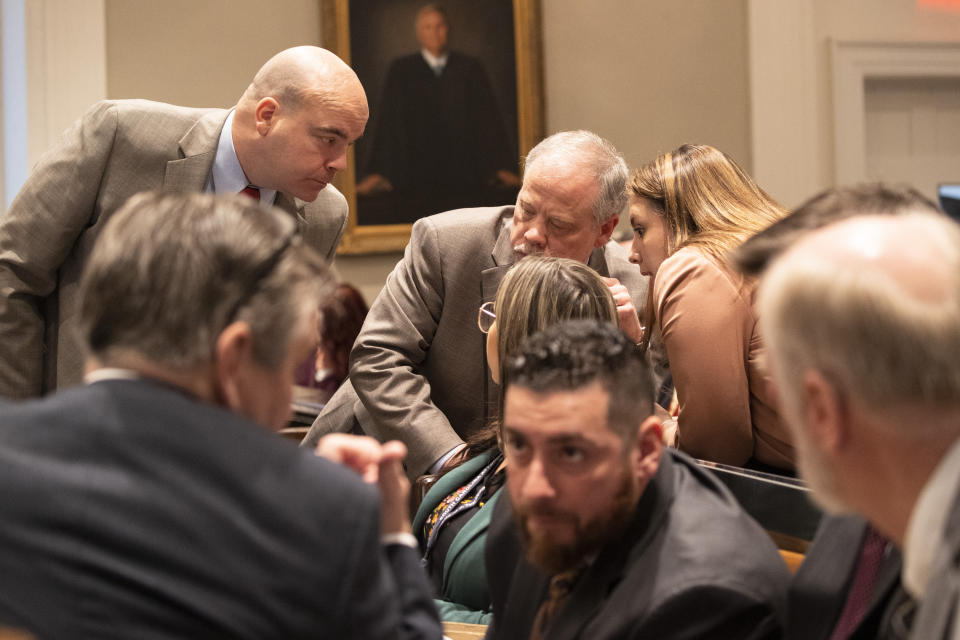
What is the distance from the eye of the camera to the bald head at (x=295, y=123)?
11.8ft

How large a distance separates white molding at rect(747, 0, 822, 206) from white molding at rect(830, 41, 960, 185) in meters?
0.24

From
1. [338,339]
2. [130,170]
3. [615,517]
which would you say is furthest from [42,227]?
[338,339]

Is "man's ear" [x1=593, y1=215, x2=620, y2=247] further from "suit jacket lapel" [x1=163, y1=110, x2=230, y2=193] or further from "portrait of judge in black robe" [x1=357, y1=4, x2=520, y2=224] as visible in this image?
"portrait of judge in black robe" [x1=357, y1=4, x2=520, y2=224]

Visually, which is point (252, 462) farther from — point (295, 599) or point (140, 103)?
point (140, 103)

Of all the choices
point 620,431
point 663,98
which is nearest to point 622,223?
point 663,98

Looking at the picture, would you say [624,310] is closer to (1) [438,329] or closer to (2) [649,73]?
(1) [438,329]

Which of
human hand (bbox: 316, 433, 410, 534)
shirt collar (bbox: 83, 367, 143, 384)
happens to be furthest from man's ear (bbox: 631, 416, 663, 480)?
shirt collar (bbox: 83, 367, 143, 384)

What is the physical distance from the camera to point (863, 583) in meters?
1.78

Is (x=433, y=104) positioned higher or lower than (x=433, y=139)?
higher

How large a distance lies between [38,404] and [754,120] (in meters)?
6.33

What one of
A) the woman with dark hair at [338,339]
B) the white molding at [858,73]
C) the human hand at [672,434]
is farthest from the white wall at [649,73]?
the human hand at [672,434]

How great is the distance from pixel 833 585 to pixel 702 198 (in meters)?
1.67

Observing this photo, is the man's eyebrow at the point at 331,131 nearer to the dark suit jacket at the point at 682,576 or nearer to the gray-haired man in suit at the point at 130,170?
the gray-haired man in suit at the point at 130,170

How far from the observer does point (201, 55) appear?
6.32 m
